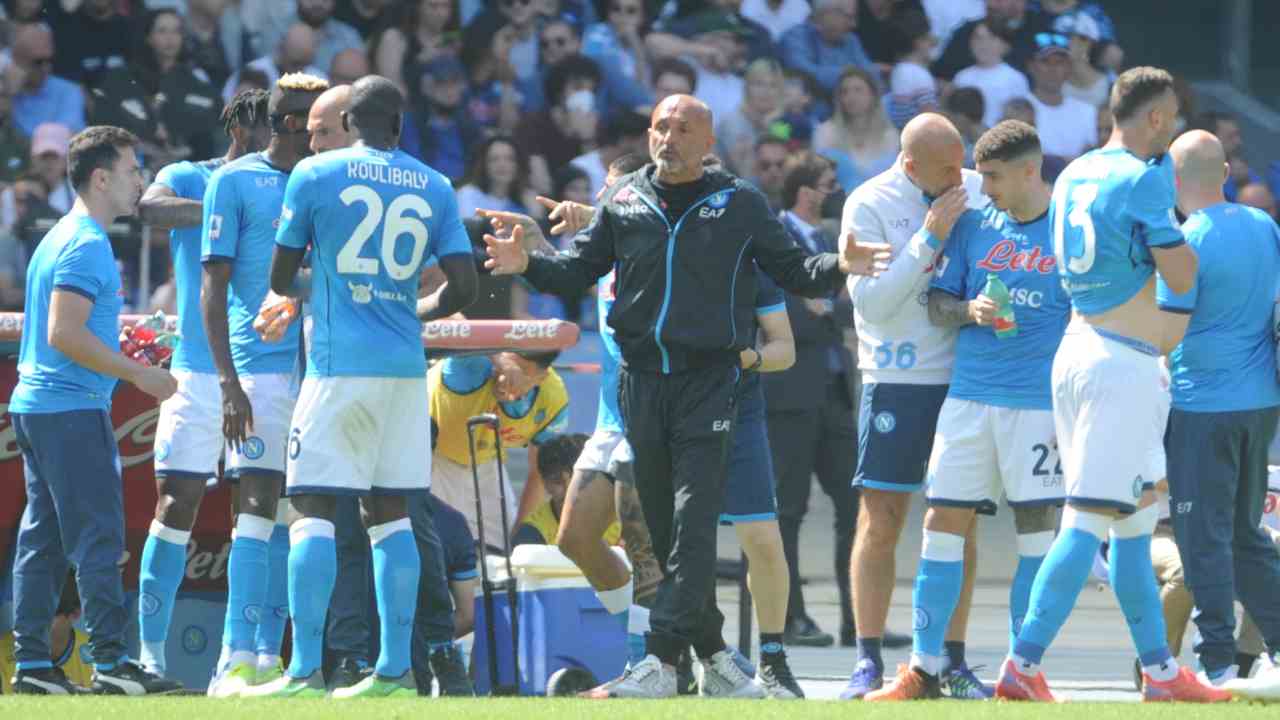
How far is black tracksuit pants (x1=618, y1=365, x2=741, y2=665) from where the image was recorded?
808 centimetres

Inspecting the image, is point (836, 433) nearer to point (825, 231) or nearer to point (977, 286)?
point (825, 231)

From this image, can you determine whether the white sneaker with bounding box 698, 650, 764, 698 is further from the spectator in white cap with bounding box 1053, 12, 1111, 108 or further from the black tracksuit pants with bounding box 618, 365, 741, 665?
the spectator in white cap with bounding box 1053, 12, 1111, 108

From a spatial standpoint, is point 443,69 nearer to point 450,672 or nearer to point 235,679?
point 450,672

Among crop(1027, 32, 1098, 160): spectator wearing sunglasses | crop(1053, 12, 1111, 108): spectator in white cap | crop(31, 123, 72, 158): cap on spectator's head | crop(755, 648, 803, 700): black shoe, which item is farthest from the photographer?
crop(1053, 12, 1111, 108): spectator in white cap

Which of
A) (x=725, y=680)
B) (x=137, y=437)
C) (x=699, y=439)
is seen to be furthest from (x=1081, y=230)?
(x=137, y=437)

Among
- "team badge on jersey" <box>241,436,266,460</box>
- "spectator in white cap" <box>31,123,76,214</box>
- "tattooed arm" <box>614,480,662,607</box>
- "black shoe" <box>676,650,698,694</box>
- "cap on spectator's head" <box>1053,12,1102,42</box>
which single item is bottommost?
"black shoe" <box>676,650,698,694</box>

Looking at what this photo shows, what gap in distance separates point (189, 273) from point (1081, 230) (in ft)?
10.9

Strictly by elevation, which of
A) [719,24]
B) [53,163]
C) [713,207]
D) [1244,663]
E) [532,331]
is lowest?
[1244,663]

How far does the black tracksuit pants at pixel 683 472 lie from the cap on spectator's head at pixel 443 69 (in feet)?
27.9

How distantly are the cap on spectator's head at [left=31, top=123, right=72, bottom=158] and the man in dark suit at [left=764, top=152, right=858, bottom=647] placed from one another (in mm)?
5493

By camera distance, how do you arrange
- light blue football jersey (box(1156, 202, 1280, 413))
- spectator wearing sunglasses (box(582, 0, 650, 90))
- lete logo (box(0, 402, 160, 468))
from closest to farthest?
light blue football jersey (box(1156, 202, 1280, 413)), lete logo (box(0, 402, 160, 468)), spectator wearing sunglasses (box(582, 0, 650, 90))

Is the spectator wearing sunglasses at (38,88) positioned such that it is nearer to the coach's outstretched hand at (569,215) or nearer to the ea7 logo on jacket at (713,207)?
the coach's outstretched hand at (569,215)

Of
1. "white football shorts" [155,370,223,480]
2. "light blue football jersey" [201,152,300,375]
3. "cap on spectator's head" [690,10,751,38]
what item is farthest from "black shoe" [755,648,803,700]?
"cap on spectator's head" [690,10,751,38]

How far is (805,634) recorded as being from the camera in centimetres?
1180
